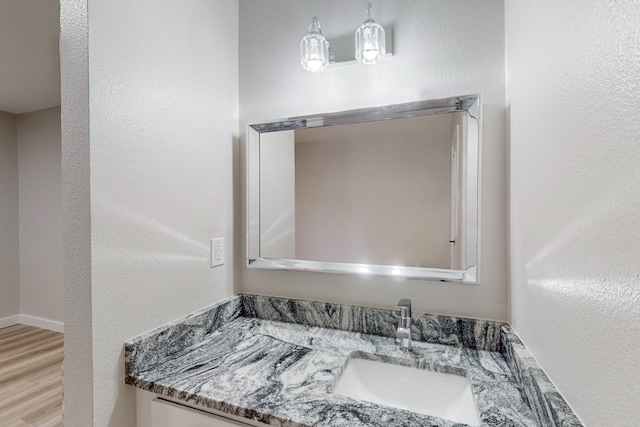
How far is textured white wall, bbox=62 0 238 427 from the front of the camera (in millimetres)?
795

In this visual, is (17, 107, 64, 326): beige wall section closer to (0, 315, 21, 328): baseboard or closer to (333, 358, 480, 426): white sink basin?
(0, 315, 21, 328): baseboard

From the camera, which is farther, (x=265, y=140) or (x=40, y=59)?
(x=40, y=59)

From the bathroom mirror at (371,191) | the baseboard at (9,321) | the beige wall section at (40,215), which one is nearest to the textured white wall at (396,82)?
the bathroom mirror at (371,191)

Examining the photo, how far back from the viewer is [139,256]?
3.01 ft

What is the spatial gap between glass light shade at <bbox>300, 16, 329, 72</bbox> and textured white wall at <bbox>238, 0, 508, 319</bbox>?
0.07 meters

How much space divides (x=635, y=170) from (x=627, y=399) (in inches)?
12.1

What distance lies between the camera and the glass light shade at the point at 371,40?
111cm

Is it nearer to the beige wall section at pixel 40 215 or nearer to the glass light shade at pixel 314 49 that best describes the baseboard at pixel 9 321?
the beige wall section at pixel 40 215

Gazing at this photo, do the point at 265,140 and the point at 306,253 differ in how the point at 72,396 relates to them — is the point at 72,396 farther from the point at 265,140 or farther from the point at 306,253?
the point at 265,140

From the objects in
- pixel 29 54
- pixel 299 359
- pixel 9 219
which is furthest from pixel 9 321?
pixel 299 359

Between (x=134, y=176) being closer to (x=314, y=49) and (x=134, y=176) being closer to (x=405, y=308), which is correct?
(x=314, y=49)

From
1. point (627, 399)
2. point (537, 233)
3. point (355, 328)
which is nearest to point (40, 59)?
point (355, 328)

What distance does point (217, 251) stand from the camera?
4.12 feet

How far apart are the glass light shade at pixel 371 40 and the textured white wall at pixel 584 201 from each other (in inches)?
17.6
